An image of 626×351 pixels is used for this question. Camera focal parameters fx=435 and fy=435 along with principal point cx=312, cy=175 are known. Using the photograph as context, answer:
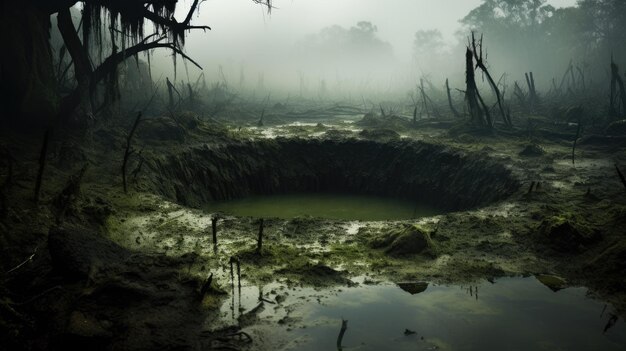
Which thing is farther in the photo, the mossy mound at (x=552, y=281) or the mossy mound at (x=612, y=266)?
the mossy mound at (x=552, y=281)

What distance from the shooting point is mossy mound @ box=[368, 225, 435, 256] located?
221 inches

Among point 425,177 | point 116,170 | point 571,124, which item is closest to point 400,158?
point 425,177

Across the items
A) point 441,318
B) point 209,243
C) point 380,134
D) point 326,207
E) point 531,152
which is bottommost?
point 326,207

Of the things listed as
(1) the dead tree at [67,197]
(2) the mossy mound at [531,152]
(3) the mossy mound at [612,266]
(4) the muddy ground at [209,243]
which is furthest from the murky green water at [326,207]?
(3) the mossy mound at [612,266]

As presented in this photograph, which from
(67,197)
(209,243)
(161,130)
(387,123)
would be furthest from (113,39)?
(387,123)

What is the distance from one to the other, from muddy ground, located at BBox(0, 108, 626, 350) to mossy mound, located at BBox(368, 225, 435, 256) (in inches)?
0.8

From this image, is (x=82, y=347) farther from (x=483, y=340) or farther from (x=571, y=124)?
(x=571, y=124)

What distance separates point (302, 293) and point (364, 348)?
1063 millimetres

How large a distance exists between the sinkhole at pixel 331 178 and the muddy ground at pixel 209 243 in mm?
81

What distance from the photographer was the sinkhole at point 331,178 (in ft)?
33.7

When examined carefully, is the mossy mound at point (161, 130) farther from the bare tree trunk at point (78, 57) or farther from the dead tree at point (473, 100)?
the dead tree at point (473, 100)

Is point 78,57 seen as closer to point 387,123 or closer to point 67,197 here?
point 67,197

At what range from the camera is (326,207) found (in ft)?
37.6

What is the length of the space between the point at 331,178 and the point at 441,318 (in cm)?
929
